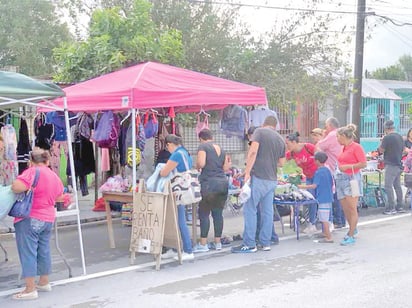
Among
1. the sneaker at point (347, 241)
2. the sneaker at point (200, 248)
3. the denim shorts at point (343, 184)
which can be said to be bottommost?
the sneaker at point (347, 241)

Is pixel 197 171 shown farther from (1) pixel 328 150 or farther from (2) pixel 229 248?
(1) pixel 328 150

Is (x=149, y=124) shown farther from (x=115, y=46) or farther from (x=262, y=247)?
(x=115, y=46)

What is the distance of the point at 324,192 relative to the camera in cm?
886

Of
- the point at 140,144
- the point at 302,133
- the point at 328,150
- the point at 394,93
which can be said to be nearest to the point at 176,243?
the point at 140,144

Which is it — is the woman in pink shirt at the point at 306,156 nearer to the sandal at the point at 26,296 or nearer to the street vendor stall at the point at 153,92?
the street vendor stall at the point at 153,92

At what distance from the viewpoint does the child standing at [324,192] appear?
8.79 metres

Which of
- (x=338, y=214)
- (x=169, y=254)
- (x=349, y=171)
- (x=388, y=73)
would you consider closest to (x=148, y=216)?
(x=169, y=254)

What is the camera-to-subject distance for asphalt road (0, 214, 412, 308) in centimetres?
590

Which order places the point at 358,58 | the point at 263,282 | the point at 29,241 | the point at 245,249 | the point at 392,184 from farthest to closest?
the point at 358,58 < the point at 392,184 < the point at 245,249 < the point at 263,282 < the point at 29,241

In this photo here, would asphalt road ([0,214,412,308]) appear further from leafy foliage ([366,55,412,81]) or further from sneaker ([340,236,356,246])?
leafy foliage ([366,55,412,81])

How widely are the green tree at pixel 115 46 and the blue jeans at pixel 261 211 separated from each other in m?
4.84

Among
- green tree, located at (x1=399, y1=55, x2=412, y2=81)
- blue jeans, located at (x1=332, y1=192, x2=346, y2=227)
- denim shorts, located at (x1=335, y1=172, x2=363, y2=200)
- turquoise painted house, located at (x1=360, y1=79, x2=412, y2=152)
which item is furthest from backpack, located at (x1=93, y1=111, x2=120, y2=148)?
green tree, located at (x1=399, y1=55, x2=412, y2=81)

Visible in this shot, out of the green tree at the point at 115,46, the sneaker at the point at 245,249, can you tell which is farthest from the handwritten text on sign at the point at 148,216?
the green tree at the point at 115,46

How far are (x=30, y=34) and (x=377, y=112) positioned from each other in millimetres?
17308
